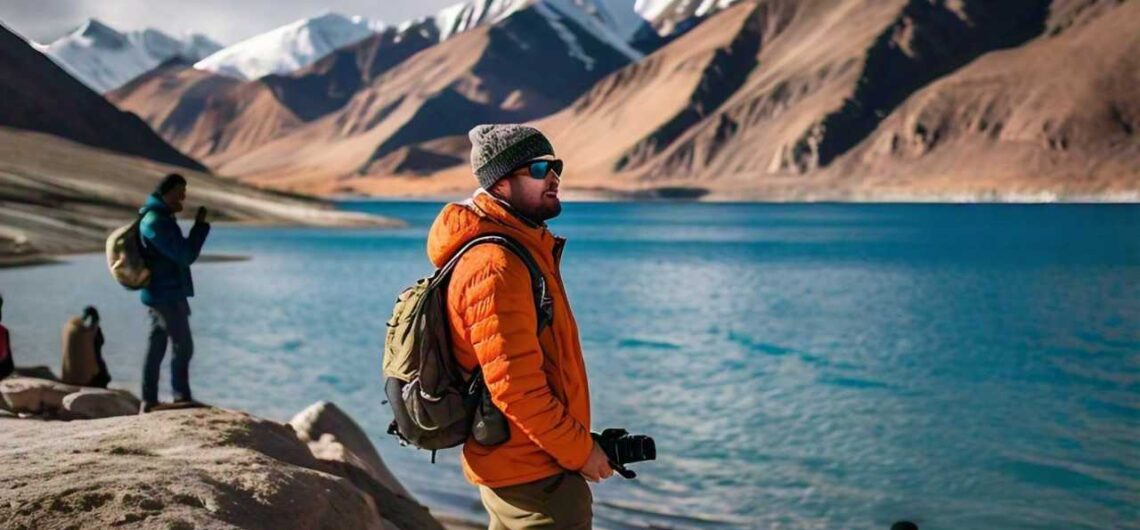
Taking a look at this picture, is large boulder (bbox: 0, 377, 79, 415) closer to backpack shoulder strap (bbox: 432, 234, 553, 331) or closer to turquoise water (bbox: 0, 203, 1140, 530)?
turquoise water (bbox: 0, 203, 1140, 530)

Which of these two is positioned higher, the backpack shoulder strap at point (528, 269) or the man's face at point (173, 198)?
the man's face at point (173, 198)

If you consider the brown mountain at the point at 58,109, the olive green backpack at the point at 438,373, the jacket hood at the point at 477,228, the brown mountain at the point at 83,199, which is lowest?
the olive green backpack at the point at 438,373

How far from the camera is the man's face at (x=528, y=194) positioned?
394 cm

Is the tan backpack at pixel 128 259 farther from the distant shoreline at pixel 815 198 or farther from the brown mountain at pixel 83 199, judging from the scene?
the distant shoreline at pixel 815 198

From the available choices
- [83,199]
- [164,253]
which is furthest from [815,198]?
[164,253]

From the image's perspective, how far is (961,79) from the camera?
158125 mm

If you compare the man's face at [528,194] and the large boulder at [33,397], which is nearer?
the man's face at [528,194]

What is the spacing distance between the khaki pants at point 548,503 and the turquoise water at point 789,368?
7.24m

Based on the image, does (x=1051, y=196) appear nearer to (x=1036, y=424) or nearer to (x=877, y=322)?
(x=877, y=322)

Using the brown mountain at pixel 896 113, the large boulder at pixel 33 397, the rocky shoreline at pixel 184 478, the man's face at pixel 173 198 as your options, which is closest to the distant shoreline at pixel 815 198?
the brown mountain at pixel 896 113

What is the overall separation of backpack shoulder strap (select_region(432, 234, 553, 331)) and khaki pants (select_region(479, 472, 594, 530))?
54cm

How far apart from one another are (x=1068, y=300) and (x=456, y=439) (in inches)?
1537

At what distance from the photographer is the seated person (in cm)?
1088

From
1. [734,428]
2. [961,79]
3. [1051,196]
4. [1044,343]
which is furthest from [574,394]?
[961,79]
